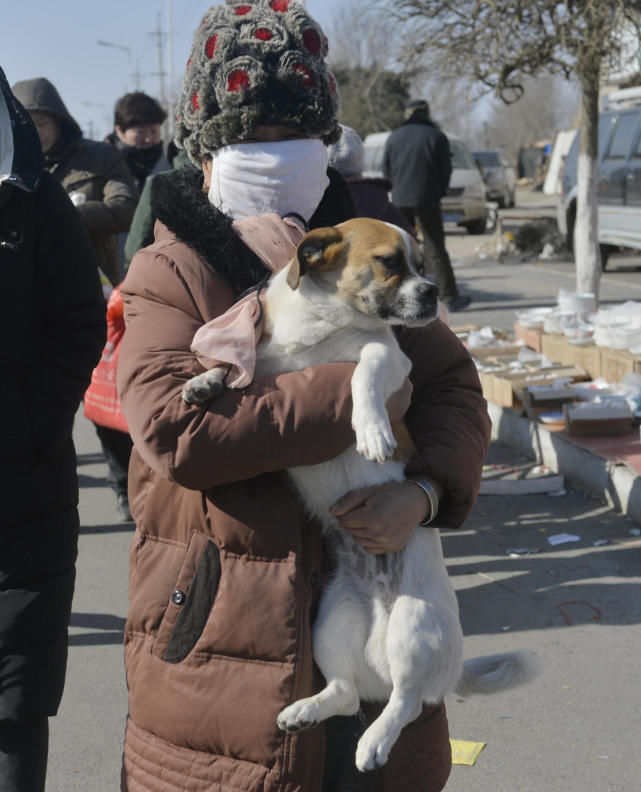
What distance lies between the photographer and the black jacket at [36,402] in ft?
8.19

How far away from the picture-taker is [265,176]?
2123 mm

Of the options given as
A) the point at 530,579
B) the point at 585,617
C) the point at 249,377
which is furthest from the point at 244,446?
the point at 530,579

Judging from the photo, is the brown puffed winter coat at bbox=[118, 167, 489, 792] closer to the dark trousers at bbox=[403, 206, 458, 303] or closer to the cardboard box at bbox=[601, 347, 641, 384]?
the cardboard box at bbox=[601, 347, 641, 384]

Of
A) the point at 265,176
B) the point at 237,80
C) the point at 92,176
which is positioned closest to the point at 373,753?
the point at 265,176

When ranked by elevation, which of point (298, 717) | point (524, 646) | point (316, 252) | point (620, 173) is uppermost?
point (316, 252)

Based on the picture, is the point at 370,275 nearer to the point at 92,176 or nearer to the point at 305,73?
the point at 305,73

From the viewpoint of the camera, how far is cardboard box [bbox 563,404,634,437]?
646 centimetres

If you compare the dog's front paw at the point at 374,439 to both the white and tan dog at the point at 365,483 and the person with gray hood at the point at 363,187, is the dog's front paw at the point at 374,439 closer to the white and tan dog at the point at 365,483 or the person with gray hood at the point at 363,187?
the white and tan dog at the point at 365,483

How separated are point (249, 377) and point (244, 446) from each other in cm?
17

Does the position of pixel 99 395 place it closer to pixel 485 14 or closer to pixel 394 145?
pixel 485 14

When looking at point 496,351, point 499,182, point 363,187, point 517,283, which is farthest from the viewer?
point 499,182

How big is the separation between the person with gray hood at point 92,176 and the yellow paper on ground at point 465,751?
11.8 feet

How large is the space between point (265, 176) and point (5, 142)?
761 mm

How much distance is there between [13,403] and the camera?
254 centimetres
